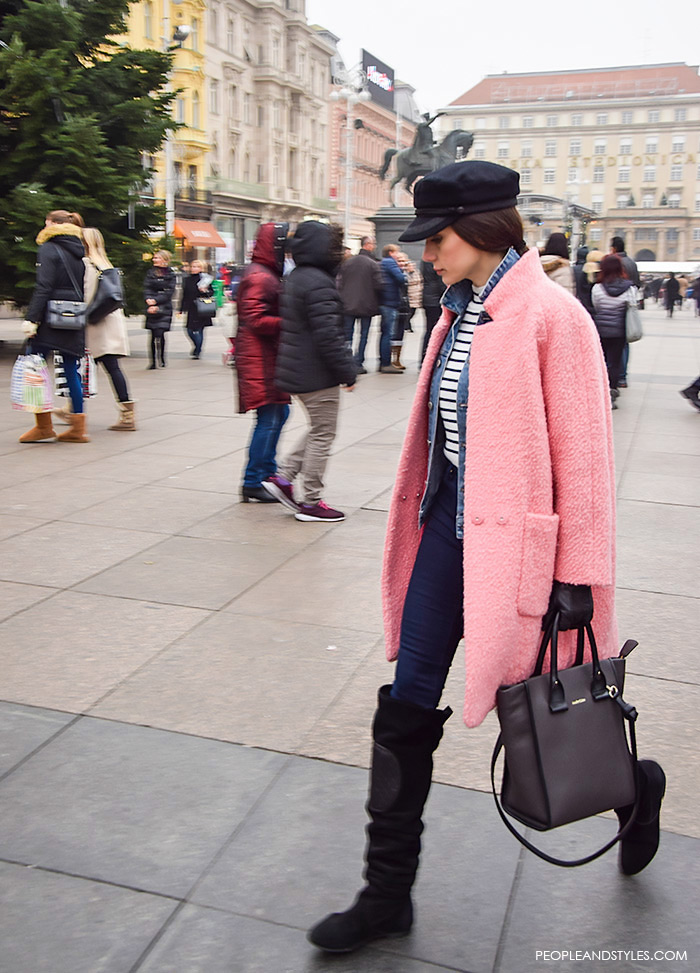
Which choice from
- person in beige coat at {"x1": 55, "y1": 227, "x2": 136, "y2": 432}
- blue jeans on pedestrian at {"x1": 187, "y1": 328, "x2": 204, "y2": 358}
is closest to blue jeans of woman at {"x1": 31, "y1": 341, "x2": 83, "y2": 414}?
person in beige coat at {"x1": 55, "y1": 227, "x2": 136, "y2": 432}

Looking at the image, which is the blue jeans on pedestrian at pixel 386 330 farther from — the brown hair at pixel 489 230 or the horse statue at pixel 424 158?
the horse statue at pixel 424 158

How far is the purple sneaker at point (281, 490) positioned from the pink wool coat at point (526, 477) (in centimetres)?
409

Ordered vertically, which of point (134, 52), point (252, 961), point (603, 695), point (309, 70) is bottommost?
point (252, 961)

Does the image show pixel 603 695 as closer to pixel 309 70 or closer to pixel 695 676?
pixel 695 676

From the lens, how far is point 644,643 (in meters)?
4.22

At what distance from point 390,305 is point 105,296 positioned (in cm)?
601

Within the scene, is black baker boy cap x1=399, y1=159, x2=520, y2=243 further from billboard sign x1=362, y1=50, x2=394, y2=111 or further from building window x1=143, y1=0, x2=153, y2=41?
billboard sign x1=362, y1=50, x2=394, y2=111

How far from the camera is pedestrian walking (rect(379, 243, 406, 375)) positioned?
13.8 meters

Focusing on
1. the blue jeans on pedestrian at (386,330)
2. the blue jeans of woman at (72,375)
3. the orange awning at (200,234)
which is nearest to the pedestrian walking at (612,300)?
the blue jeans on pedestrian at (386,330)

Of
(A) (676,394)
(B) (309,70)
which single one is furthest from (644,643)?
(B) (309,70)

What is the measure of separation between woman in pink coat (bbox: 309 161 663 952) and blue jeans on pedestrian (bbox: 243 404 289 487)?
158 inches

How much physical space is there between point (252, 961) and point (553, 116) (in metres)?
133

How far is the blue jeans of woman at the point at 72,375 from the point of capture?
8.17 m

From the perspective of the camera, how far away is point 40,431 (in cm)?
848
